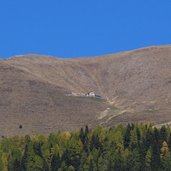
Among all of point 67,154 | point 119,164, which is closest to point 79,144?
point 67,154

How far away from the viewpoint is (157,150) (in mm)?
184500

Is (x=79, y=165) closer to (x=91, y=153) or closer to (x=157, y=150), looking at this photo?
(x=91, y=153)

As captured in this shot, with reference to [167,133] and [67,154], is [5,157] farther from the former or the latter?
[167,133]

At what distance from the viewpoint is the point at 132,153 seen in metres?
185

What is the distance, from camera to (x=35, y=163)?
632ft

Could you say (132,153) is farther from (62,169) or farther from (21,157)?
(21,157)

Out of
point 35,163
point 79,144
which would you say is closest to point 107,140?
point 79,144

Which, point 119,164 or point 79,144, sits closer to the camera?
point 119,164

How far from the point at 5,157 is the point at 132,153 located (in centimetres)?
3565

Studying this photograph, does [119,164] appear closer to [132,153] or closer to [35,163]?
[132,153]

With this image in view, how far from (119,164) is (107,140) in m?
17.4

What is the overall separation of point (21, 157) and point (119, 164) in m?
29.2

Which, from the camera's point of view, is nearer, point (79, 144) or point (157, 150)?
point (157, 150)

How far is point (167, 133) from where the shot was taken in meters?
196
